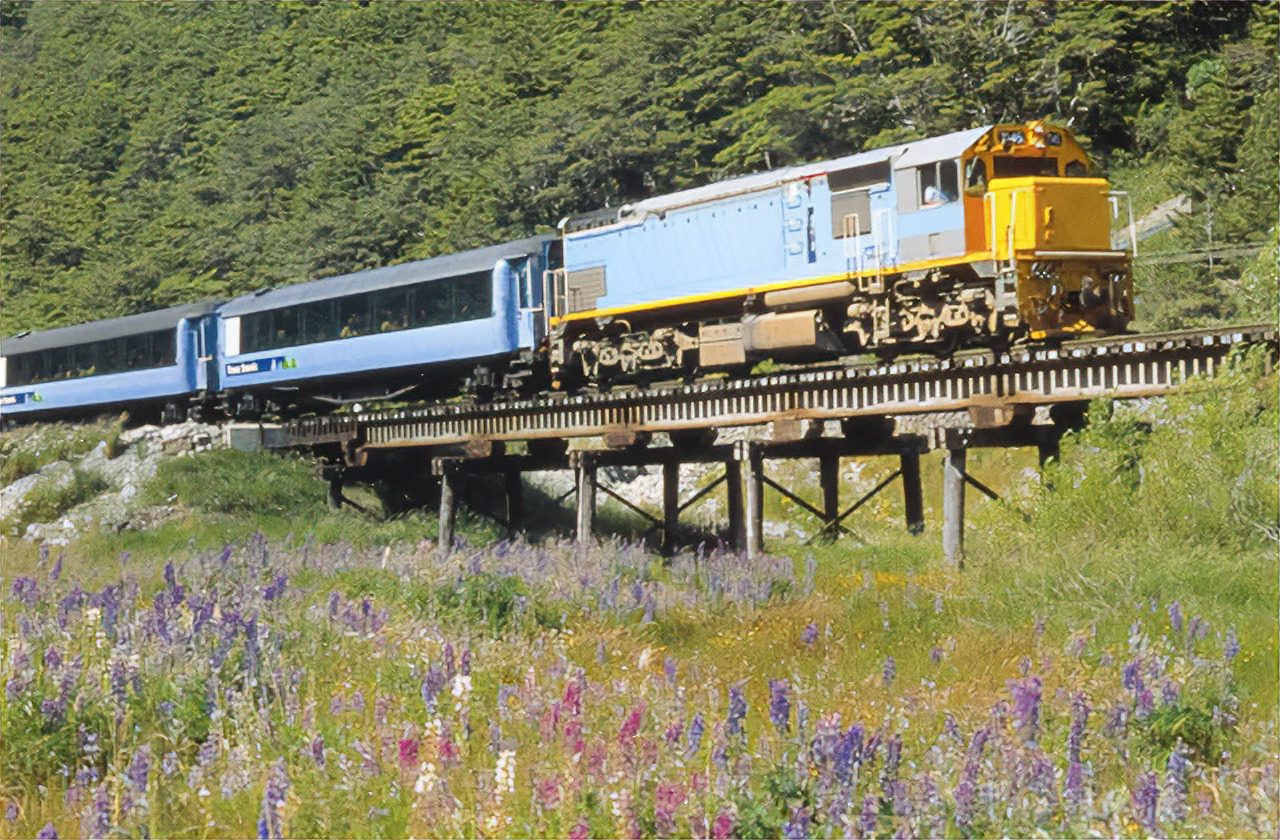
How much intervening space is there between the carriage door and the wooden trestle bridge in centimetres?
189

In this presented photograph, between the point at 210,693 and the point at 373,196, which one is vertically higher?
the point at 373,196

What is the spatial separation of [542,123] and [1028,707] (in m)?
48.8

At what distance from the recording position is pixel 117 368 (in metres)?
34.3

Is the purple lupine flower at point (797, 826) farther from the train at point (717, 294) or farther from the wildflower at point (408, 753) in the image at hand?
the train at point (717, 294)

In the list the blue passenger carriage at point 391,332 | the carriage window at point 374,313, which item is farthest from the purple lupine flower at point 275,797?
the carriage window at point 374,313

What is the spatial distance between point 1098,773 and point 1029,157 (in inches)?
560

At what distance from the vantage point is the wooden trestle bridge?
16.5 metres

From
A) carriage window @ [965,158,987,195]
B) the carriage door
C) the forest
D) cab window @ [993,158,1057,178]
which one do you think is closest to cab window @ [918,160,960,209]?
carriage window @ [965,158,987,195]

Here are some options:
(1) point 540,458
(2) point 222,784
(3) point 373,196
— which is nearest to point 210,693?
(2) point 222,784

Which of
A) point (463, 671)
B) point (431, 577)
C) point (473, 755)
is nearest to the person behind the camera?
point (473, 755)

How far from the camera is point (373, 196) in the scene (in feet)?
195

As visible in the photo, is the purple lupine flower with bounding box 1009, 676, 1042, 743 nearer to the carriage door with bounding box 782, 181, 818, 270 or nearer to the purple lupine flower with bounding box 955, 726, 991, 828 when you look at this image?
the purple lupine flower with bounding box 955, 726, 991, 828

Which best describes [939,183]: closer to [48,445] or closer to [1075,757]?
[1075,757]

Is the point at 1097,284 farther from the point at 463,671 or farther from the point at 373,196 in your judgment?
the point at 373,196
